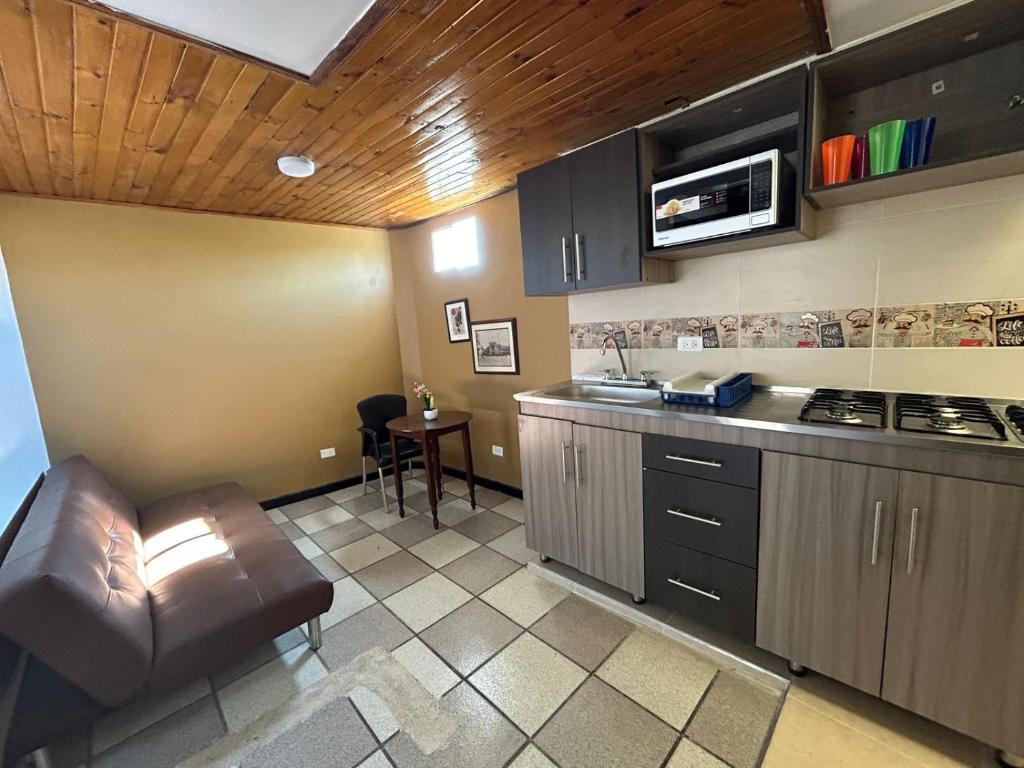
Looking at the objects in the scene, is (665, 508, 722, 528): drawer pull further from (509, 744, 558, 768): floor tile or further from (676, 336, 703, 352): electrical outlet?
(509, 744, 558, 768): floor tile

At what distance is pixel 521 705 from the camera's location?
5.32ft

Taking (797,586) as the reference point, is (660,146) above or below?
above

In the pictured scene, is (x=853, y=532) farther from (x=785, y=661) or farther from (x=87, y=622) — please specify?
(x=87, y=622)

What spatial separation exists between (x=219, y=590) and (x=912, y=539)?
262cm

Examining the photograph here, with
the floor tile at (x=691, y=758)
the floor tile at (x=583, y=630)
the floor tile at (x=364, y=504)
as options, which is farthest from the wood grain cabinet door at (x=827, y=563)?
the floor tile at (x=364, y=504)

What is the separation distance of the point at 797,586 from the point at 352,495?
344cm

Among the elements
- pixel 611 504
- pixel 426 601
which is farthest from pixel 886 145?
pixel 426 601

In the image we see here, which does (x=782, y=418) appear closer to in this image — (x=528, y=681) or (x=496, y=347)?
(x=528, y=681)

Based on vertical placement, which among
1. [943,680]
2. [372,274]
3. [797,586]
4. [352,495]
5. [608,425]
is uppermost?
[372,274]

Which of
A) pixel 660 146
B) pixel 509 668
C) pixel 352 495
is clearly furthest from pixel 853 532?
pixel 352 495

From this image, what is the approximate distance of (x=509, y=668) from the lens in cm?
180

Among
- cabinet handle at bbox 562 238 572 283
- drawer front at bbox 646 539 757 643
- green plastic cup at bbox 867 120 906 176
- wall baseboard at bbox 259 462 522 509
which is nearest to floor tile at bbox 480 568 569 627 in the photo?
drawer front at bbox 646 539 757 643

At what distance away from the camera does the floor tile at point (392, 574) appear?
2.42 m

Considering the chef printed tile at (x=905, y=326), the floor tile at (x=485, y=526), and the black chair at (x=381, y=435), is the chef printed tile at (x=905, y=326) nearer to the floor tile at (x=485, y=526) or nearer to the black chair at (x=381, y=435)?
the floor tile at (x=485, y=526)
